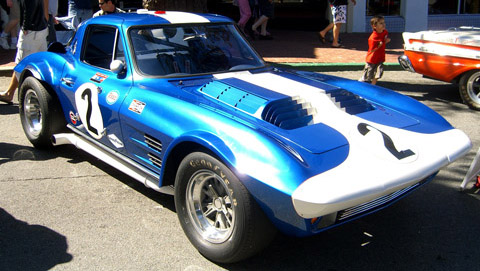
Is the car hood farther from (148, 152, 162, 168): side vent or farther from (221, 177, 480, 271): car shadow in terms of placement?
(221, 177, 480, 271): car shadow

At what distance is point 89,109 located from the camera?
441 centimetres

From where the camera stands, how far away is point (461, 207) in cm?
418

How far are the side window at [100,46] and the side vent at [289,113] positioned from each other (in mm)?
1731

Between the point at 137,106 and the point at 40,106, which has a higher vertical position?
the point at 137,106

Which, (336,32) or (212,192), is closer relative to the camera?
(212,192)

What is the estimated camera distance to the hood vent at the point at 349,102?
3.74m

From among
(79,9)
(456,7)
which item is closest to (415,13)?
(456,7)

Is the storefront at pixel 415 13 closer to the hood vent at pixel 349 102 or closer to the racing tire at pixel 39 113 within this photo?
the racing tire at pixel 39 113

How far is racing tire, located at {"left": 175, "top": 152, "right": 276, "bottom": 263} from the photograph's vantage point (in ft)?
9.84

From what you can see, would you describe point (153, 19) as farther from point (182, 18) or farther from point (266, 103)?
point (266, 103)

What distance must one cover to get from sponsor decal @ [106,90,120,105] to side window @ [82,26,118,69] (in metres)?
0.48

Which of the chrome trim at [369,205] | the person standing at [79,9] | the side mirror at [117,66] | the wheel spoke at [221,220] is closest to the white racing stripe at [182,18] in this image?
the side mirror at [117,66]

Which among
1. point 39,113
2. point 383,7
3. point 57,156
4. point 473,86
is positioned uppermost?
point 383,7

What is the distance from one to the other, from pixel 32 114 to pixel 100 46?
1.26m
